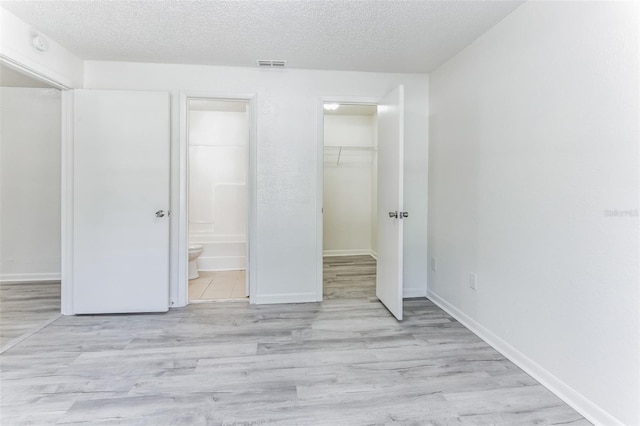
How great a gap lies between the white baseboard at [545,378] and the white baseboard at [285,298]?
4.53 ft

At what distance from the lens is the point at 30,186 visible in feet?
11.8

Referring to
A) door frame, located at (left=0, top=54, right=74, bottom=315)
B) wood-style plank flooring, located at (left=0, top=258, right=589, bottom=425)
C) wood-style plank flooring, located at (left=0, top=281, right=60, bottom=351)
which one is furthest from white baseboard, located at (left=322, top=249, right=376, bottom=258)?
wood-style plank flooring, located at (left=0, top=281, right=60, bottom=351)

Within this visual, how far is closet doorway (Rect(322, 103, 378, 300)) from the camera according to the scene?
16.6 feet

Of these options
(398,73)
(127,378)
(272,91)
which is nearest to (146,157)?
(272,91)

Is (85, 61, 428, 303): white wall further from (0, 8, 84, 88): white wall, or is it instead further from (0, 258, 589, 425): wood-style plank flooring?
(0, 258, 589, 425): wood-style plank flooring

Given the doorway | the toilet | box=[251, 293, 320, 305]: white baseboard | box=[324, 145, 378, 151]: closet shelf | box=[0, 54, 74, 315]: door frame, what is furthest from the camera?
box=[324, 145, 378, 151]: closet shelf

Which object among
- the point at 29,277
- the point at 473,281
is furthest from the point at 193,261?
the point at 473,281

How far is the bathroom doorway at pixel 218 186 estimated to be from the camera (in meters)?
4.31

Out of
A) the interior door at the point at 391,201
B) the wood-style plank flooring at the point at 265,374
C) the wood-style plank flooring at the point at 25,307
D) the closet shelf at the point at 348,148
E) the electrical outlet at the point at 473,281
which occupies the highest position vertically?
the closet shelf at the point at 348,148

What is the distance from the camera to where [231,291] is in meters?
3.32

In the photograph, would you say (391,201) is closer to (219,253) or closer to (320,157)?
(320,157)

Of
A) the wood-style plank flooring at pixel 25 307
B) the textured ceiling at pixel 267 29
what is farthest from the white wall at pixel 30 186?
the textured ceiling at pixel 267 29

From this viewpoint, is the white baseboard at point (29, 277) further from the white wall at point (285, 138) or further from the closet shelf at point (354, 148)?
the closet shelf at point (354, 148)

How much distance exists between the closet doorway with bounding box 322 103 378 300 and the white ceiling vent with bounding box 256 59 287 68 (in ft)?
7.12
